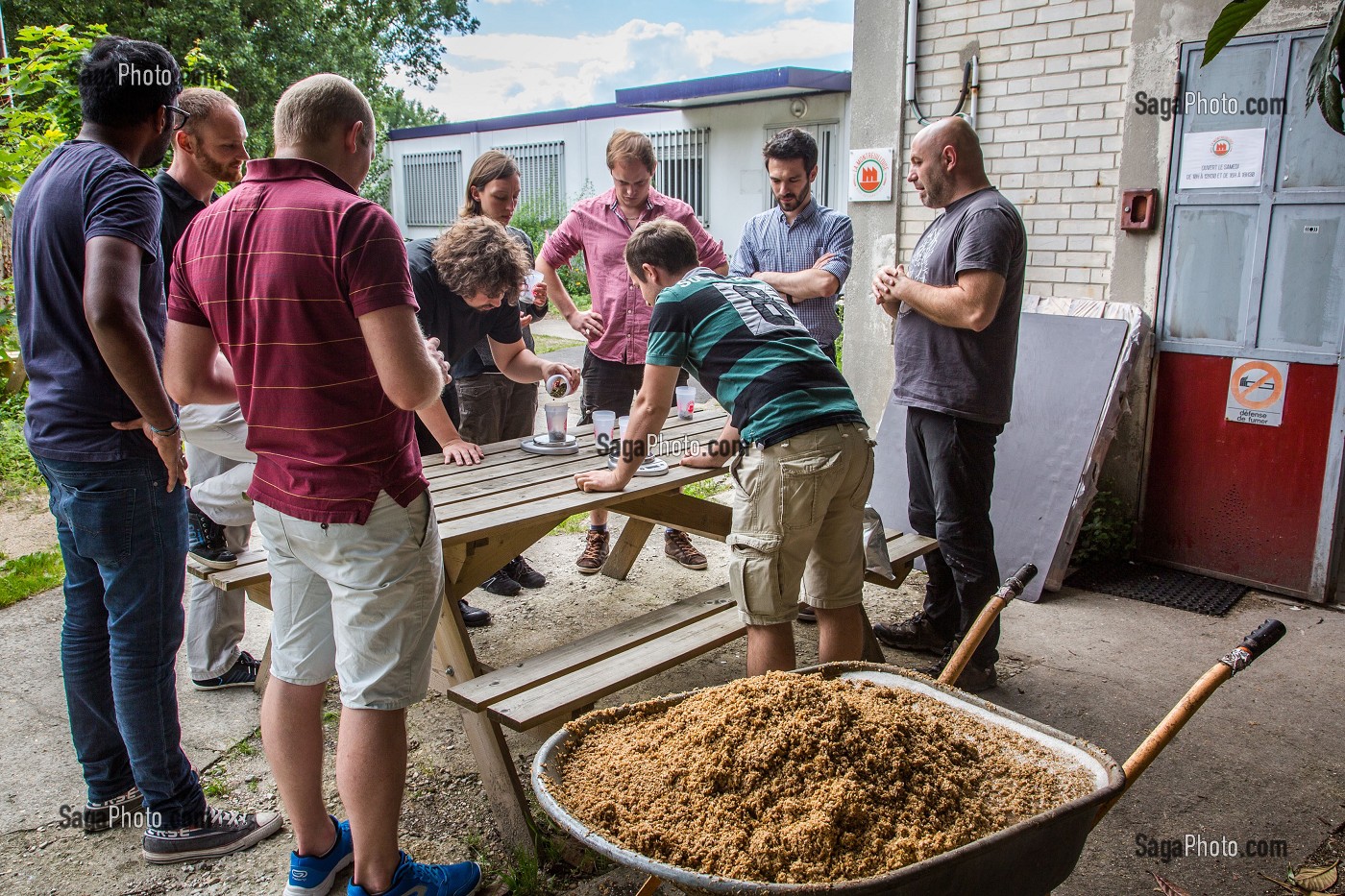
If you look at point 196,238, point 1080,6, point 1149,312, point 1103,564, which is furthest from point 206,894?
point 1080,6

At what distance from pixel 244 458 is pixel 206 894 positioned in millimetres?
1276

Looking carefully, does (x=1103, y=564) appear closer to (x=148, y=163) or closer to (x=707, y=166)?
(x=148, y=163)

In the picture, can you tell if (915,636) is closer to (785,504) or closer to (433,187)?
(785,504)

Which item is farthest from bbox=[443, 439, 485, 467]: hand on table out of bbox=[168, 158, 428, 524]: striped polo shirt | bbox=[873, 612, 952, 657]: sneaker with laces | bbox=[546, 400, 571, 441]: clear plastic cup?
bbox=[873, 612, 952, 657]: sneaker with laces

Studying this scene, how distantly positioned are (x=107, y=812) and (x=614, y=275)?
297 cm

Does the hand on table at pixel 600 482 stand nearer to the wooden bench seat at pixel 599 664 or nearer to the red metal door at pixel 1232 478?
the wooden bench seat at pixel 599 664

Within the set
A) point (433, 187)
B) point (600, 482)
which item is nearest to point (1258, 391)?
point (600, 482)

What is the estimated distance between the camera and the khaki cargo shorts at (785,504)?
272 centimetres

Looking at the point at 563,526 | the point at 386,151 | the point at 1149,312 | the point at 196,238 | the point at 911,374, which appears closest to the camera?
the point at 196,238

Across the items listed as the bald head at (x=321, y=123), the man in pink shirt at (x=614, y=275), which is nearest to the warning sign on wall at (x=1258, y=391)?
the man in pink shirt at (x=614, y=275)

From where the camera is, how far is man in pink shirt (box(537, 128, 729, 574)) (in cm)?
458

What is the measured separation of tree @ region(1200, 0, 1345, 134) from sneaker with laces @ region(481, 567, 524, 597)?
342 centimetres

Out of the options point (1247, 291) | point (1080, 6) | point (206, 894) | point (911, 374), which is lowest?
point (206, 894)

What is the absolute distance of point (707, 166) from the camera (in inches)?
636
